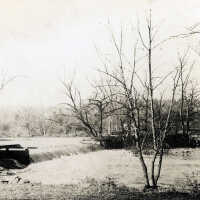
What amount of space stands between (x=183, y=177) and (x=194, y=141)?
1980 centimetres

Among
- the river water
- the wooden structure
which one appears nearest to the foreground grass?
the river water

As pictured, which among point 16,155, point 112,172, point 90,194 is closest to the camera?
point 90,194

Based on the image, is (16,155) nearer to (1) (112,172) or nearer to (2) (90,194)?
(1) (112,172)

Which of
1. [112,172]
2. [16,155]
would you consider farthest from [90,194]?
[16,155]

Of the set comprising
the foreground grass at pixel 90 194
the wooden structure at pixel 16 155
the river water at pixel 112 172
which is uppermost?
the wooden structure at pixel 16 155

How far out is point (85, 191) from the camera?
1146cm

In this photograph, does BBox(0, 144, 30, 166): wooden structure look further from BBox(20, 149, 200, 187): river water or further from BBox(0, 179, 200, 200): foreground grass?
BBox(0, 179, 200, 200): foreground grass

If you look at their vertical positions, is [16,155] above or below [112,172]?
above

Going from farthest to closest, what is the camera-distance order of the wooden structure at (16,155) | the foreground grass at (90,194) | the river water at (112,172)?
the wooden structure at (16,155), the river water at (112,172), the foreground grass at (90,194)

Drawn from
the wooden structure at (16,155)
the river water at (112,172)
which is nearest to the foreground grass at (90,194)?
the river water at (112,172)

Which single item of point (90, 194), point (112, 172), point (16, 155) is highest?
point (16, 155)

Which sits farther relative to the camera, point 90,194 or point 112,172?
point 112,172

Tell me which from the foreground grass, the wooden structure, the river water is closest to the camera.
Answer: the foreground grass

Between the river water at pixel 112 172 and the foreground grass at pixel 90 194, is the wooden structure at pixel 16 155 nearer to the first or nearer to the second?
the river water at pixel 112 172
